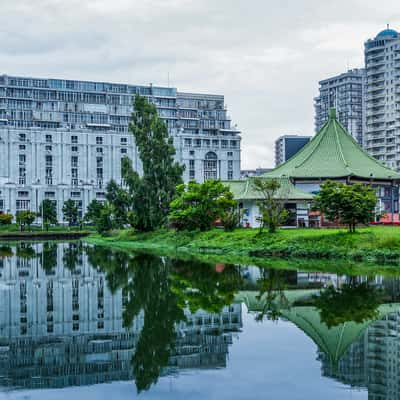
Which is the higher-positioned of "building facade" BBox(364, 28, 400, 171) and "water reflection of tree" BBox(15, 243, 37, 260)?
"building facade" BBox(364, 28, 400, 171)

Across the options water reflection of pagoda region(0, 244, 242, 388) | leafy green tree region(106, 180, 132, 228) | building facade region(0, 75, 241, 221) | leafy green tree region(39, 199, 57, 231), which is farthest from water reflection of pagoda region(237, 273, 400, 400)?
building facade region(0, 75, 241, 221)

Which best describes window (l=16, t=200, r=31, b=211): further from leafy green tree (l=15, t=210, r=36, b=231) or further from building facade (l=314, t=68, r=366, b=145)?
building facade (l=314, t=68, r=366, b=145)

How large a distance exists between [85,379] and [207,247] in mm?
37420

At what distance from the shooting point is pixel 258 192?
192 feet

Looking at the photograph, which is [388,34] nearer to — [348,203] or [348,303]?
[348,203]

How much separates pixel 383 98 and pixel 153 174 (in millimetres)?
76447

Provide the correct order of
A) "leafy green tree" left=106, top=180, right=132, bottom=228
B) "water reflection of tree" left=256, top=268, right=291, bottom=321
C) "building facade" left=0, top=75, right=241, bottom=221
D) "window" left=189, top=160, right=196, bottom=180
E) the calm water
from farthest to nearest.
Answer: "window" left=189, top=160, right=196, bottom=180 < "building facade" left=0, top=75, right=241, bottom=221 < "leafy green tree" left=106, top=180, right=132, bottom=228 < "water reflection of tree" left=256, top=268, right=291, bottom=321 < the calm water

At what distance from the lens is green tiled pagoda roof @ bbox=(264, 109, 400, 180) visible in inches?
2387

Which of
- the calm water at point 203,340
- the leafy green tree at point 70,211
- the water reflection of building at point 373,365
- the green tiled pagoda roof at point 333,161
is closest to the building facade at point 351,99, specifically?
the leafy green tree at point 70,211

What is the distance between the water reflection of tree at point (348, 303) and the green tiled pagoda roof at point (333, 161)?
38.0m

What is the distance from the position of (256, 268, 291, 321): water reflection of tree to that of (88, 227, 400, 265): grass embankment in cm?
859

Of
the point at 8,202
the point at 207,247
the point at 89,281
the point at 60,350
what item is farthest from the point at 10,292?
the point at 8,202

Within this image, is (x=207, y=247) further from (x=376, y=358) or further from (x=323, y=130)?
(x=376, y=358)

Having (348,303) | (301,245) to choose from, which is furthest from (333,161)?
(348,303)
